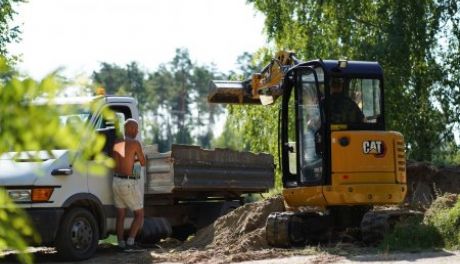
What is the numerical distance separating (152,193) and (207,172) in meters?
1.07

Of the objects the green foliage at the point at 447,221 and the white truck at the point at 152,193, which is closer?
the white truck at the point at 152,193

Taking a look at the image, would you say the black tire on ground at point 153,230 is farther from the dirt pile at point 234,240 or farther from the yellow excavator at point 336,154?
the yellow excavator at point 336,154

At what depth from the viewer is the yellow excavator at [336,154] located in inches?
464

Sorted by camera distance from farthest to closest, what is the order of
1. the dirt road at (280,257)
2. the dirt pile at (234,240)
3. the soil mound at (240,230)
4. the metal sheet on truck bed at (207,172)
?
the metal sheet on truck bed at (207,172) < the soil mound at (240,230) < the dirt pile at (234,240) < the dirt road at (280,257)

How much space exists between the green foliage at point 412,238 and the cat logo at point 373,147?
113cm

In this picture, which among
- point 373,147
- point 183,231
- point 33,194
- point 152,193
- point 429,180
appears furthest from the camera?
point 429,180

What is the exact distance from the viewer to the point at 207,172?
46.3 ft

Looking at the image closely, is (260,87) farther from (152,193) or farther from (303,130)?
(152,193)

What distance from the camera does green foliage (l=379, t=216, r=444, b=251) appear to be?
1120 cm

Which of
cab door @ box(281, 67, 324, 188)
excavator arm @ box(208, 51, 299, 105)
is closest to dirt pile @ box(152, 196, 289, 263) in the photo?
cab door @ box(281, 67, 324, 188)

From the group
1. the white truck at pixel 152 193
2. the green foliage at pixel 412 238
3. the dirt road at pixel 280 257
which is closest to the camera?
the dirt road at pixel 280 257

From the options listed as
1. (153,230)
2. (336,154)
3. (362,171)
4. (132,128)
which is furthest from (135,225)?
(362,171)

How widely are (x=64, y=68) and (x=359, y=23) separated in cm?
2573

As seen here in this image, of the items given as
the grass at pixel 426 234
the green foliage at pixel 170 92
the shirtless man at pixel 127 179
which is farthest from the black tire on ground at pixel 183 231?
the green foliage at pixel 170 92
